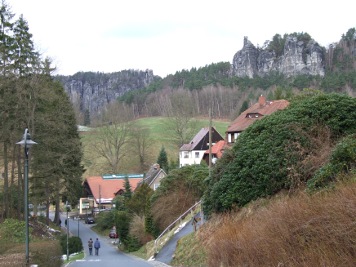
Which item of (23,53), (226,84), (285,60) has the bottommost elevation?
(23,53)

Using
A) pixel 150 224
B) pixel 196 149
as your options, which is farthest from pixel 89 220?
pixel 150 224

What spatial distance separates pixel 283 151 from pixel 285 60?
12930cm

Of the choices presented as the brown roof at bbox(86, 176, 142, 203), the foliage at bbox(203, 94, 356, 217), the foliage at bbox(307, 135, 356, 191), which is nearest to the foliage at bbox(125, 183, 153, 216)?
the foliage at bbox(203, 94, 356, 217)

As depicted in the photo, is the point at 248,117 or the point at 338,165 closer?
the point at 338,165

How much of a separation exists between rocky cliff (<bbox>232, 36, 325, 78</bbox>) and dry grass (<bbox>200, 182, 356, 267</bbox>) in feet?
418

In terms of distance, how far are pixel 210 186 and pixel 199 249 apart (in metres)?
2.60

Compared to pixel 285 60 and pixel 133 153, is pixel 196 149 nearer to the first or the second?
pixel 133 153

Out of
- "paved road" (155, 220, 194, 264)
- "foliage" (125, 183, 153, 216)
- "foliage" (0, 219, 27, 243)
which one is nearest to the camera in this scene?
"paved road" (155, 220, 194, 264)

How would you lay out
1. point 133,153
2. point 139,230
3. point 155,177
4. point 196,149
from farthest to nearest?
1. point 133,153
2. point 196,149
3. point 155,177
4. point 139,230

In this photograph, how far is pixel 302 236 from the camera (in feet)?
30.2

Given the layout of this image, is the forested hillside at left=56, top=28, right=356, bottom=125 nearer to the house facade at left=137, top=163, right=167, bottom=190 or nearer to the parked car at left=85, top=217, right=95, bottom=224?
the house facade at left=137, top=163, right=167, bottom=190

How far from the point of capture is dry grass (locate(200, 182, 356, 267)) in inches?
321

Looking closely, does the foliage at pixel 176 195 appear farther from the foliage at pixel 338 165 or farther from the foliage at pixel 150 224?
the foliage at pixel 338 165

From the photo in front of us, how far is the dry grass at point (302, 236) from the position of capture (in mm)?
8156
